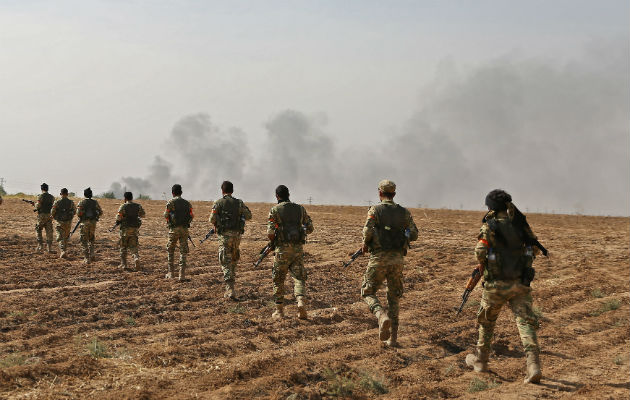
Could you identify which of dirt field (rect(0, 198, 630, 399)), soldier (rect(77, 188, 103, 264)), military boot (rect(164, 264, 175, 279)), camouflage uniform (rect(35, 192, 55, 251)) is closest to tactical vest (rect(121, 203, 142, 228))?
dirt field (rect(0, 198, 630, 399))

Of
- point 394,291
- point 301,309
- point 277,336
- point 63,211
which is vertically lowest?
point 277,336

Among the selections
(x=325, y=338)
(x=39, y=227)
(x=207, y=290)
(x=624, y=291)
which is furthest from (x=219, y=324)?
(x=39, y=227)

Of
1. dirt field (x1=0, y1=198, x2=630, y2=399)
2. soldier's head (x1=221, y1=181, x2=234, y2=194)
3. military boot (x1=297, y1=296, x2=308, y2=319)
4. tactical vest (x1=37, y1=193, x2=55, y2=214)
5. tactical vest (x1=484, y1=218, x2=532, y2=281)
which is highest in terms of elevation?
soldier's head (x1=221, y1=181, x2=234, y2=194)

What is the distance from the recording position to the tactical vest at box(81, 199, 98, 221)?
52.0ft

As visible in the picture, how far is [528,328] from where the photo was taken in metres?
6.79

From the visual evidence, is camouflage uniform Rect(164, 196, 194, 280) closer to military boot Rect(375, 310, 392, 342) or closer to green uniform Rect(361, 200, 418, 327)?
green uniform Rect(361, 200, 418, 327)

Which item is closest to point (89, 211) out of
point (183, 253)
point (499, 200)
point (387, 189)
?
point (183, 253)

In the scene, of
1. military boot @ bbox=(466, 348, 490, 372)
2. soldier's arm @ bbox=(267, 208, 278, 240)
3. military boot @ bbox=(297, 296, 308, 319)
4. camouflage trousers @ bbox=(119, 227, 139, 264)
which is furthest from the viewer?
camouflage trousers @ bbox=(119, 227, 139, 264)

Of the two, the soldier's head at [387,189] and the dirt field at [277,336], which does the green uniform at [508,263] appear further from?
the soldier's head at [387,189]

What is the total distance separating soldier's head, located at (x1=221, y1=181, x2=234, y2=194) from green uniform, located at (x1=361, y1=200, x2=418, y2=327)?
13.6ft

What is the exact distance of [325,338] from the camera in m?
8.78

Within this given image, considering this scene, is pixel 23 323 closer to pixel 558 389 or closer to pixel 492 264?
pixel 492 264

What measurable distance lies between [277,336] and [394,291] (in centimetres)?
194

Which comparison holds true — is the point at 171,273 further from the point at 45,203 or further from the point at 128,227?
the point at 45,203
